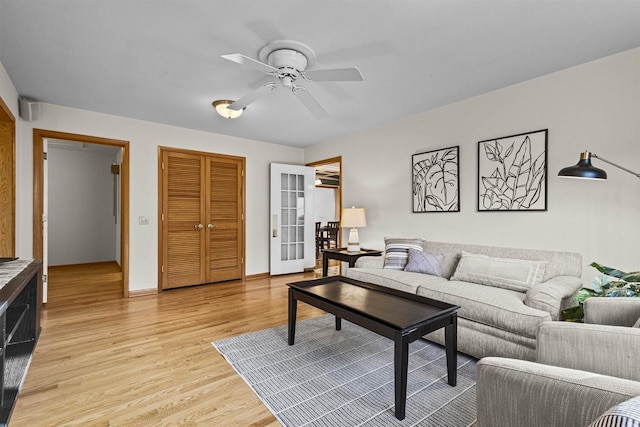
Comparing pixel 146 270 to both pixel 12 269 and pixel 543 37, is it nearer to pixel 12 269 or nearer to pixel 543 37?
pixel 12 269

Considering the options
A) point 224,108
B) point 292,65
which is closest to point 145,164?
point 224,108

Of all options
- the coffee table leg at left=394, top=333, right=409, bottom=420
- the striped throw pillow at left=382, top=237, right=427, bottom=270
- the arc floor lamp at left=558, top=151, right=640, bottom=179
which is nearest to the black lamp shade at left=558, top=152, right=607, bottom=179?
the arc floor lamp at left=558, top=151, right=640, bottom=179

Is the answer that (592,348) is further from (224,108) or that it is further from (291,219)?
(291,219)

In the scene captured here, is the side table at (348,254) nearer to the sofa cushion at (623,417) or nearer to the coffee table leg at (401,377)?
the coffee table leg at (401,377)

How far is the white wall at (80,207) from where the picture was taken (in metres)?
6.42

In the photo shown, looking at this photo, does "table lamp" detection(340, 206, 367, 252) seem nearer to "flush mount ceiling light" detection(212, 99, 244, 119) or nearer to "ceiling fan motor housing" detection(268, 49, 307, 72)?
"flush mount ceiling light" detection(212, 99, 244, 119)

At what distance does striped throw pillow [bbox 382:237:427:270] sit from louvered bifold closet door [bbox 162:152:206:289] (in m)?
2.87

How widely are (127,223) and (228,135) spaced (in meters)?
1.97

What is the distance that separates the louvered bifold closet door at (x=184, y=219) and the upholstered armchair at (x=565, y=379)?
429cm

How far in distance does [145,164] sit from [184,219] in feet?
3.03

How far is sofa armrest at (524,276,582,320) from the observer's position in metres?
2.07

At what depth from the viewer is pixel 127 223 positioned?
13.4 ft

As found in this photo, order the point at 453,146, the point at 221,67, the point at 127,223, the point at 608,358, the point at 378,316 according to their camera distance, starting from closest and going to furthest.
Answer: the point at 608,358
the point at 378,316
the point at 221,67
the point at 453,146
the point at 127,223

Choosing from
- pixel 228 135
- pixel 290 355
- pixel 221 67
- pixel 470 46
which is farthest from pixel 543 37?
pixel 228 135
